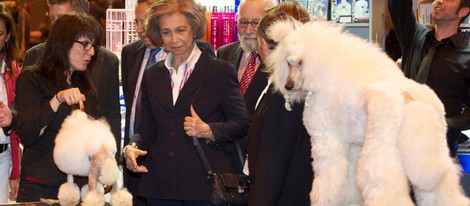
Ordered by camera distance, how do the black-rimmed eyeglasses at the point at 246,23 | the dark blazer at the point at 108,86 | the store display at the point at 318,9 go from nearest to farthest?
the dark blazer at the point at 108,86 < the black-rimmed eyeglasses at the point at 246,23 < the store display at the point at 318,9

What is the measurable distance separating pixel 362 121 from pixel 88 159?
3.38 ft

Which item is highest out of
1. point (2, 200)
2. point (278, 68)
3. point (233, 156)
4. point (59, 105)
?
point (278, 68)

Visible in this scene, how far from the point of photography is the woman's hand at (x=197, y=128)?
291 centimetres

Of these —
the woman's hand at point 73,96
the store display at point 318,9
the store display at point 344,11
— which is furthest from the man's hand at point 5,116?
the store display at point 344,11

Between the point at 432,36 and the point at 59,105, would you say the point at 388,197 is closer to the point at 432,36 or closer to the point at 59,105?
the point at 59,105

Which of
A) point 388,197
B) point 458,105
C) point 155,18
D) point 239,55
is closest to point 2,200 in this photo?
point 155,18

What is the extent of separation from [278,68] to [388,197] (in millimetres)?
604

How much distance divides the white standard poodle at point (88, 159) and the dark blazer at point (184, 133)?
0.41 m

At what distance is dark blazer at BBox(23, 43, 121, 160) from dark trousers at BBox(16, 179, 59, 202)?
42 centimetres

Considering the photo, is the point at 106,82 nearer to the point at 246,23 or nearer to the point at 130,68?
the point at 130,68

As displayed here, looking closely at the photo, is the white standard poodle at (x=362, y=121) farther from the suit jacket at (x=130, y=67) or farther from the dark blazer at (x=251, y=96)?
the suit jacket at (x=130, y=67)

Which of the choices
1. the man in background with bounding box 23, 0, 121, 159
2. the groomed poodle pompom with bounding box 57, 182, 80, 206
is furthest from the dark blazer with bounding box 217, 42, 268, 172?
the groomed poodle pompom with bounding box 57, 182, 80, 206

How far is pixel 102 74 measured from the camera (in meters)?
3.58

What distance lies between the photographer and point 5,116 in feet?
10.7
